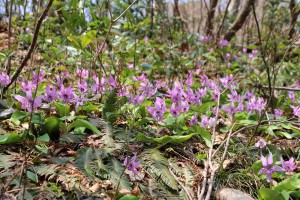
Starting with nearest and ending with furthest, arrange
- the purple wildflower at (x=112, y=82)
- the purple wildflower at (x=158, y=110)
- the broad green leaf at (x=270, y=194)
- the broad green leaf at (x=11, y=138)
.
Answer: the broad green leaf at (x=270, y=194)
the broad green leaf at (x=11, y=138)
the purple wildflower at (x=158, y=110)
the purple wildflower at (x=112, y=82)

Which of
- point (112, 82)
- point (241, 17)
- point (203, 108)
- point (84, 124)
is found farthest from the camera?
point (241, 17)

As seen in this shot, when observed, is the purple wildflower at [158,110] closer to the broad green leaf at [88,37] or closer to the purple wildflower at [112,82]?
the purple wildflower at [112,82]

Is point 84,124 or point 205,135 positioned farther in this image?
point 205,135

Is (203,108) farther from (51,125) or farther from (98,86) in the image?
(51,125)

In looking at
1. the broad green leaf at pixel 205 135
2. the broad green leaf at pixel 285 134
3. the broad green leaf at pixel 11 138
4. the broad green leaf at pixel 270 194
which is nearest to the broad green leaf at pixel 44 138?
the broad green leaf at pixel 11 138

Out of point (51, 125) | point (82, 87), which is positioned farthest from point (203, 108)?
point (51, 125)

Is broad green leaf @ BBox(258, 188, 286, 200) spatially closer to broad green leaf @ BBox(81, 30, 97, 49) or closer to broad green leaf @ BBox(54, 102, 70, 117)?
broad green leaf @ BBox(54, 102, 70, 117)

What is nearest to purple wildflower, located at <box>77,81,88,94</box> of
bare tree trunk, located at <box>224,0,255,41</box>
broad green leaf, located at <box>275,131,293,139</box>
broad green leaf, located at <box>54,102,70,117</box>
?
broad green leaf, located at <box>54,102,70,117</box>

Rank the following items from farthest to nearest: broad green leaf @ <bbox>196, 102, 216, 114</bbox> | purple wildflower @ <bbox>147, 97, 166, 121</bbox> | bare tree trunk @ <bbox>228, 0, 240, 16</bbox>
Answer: bare tree trunk @ <bbox>228, 0, 240, 16</bbox>
broad green leaf @ <bbox>196, 102, 216, 114</bbox>
purple wildflower @ <bbox>147, 97, 166, 121</bbox>

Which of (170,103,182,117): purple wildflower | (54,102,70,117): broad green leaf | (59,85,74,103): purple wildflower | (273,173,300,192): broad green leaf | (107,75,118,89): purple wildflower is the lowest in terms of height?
(273,173,300,192): broad green leaf
